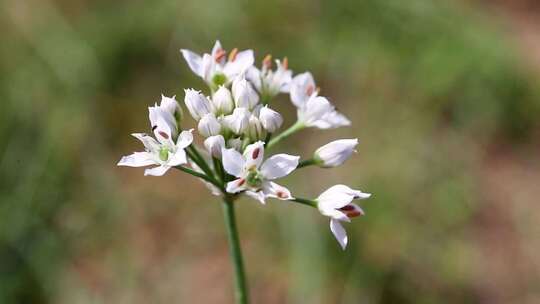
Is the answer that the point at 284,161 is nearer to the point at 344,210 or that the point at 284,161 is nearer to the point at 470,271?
the point at 344,210

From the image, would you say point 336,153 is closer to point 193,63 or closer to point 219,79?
point 219,79

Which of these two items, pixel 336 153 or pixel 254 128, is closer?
pixel 254 128

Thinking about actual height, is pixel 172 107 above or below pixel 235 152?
above

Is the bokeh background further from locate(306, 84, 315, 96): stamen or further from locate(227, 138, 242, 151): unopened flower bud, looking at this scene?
locate(227, 138, 242, 151): unopened flower bud

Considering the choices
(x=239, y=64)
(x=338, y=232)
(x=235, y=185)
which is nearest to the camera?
(x=235, y=185)

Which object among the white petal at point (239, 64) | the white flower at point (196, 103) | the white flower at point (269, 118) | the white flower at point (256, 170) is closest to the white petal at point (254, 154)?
the white flower at point (256, 170)

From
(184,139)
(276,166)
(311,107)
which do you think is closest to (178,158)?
(184,139)

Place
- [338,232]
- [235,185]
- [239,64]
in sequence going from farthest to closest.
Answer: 1. [239,64]
2. [338,232]
3. [235,185]

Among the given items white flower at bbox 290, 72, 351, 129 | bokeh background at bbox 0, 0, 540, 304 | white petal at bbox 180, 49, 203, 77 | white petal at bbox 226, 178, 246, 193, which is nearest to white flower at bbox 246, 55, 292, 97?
white flower at bbox 290, 72, 351, 129
